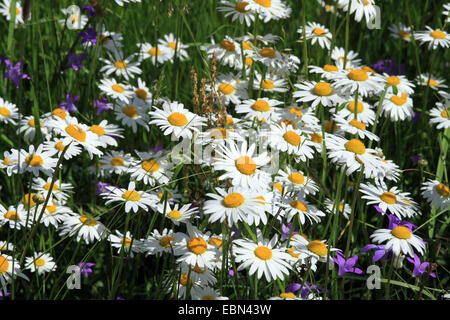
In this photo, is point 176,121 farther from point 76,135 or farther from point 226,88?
point 226,88

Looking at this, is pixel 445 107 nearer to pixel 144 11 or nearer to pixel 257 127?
pixel 257 127

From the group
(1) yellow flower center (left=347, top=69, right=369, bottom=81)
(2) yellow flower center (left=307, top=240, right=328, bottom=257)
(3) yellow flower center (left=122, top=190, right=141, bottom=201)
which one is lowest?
(2) yellow flower center (left=307, top=240, right=328, bottom=257)

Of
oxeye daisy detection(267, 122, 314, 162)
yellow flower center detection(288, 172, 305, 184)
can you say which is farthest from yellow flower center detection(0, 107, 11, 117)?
yellow flower center detection(288, 172, 305, 184)

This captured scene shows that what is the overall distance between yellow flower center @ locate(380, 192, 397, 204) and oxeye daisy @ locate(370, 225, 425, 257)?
0.20m

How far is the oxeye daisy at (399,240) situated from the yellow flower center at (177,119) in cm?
95

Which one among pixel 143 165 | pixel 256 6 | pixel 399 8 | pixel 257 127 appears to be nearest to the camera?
pixel 143 165

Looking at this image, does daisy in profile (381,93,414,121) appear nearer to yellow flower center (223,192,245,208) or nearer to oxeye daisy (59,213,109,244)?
yellow flower center (223,192,245,208)

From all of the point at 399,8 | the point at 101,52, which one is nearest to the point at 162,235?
the point at 101,52

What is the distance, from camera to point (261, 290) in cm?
213

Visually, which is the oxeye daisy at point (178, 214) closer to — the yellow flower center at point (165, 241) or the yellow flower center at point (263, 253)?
the yellow flower center at point (165, 241)

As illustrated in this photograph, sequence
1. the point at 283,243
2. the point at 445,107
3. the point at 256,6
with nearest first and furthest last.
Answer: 1. the point at 283,243
2. the point at 256,6
3. the point at 445,107

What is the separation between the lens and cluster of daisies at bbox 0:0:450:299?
75.4 inches

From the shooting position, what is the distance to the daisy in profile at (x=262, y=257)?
1.78m

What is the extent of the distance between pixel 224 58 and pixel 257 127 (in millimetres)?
593
